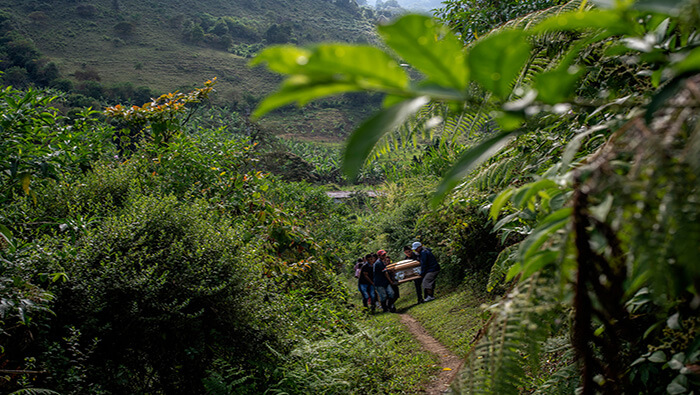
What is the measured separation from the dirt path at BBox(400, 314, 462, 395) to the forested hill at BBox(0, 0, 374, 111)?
4290cm

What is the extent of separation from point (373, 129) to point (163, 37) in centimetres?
6905

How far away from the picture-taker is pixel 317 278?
26.2 feet

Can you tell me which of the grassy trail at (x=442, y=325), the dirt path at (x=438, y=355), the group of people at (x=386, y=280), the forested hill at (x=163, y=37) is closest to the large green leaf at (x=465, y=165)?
the dirt path at (x=438, y=355)

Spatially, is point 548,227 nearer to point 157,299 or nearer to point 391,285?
point 157,299

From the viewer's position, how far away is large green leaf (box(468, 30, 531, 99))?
53 cm

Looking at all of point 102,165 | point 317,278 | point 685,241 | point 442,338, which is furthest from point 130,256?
point 442,338

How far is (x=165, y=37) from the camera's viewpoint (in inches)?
2381

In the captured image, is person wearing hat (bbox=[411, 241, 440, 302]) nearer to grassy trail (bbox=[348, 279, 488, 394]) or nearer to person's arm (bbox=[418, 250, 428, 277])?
person's arm (bbox=[418, 250, 428, 277])

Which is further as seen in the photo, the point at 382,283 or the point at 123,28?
the point at 123,28

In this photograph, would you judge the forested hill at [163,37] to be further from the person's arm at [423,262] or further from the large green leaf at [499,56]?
the large green leaf at [499,56]

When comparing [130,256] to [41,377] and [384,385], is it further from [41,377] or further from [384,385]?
[384,385]

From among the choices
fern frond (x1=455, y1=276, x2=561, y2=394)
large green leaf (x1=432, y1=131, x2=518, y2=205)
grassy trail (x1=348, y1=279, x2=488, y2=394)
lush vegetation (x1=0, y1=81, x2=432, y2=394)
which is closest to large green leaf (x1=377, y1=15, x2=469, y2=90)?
large green leaf (x1=432, y1=131, x2=518, y2=205)

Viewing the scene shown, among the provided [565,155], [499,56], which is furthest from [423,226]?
[499,56]

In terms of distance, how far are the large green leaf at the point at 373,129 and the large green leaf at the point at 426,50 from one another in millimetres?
44
